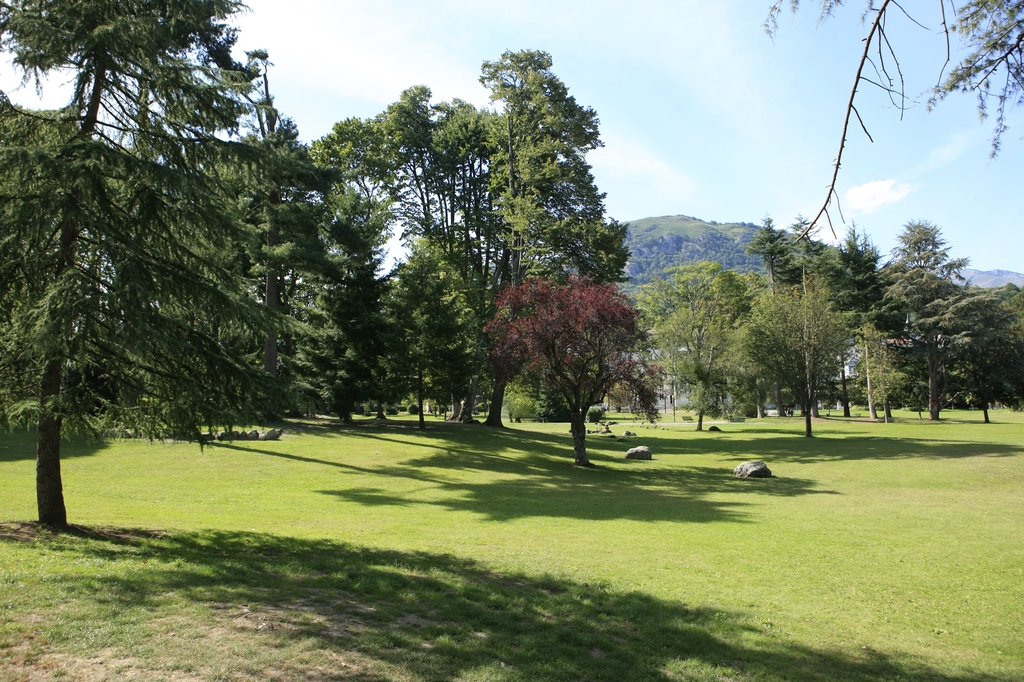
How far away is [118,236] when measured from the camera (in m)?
8.19

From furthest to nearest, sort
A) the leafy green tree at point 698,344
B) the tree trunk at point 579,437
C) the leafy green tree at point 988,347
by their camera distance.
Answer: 1. the leafy green tree at point 988,347
2. the leafy green tree at point 698,344
3. the tree trunk at point 579,437

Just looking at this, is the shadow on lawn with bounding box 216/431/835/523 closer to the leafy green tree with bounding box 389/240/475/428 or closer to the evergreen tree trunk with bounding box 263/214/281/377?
Result: the leafy green tree with bounding box 389/240/475/428

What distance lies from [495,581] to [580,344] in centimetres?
1480

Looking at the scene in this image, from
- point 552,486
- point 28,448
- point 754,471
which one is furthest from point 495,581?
point 28,448

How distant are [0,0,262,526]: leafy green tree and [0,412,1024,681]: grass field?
207cm

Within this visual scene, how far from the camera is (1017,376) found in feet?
152

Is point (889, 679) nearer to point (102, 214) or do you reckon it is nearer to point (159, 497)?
point (102, 214)

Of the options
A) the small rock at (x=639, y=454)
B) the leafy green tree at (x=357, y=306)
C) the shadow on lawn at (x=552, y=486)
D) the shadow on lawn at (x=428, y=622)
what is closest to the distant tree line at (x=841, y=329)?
the small rock at (x=639, y=454)

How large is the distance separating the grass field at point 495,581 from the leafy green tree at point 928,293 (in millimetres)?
35045

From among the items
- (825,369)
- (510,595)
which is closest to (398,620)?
(510,595)

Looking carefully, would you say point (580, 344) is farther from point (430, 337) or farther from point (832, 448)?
point (832, 448)

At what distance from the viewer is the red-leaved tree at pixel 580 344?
21.4 metres

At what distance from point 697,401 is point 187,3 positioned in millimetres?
38666

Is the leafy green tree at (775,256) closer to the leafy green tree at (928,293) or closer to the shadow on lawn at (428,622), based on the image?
the leafy green tree at (928,293)
